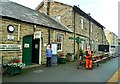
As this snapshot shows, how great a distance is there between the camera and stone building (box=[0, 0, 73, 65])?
11383 mm

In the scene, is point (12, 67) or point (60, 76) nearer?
point (60, 76)

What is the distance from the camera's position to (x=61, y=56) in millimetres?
16734

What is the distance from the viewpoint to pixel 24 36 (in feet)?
43.0

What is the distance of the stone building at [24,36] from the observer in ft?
37.3

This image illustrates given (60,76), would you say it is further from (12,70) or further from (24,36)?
(24,36)

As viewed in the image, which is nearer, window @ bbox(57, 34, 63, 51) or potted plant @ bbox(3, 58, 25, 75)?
potted plant @ bbox(3, 58, 25, 75)

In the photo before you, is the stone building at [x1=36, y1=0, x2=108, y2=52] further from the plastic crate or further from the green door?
the plastic crate

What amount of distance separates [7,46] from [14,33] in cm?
111

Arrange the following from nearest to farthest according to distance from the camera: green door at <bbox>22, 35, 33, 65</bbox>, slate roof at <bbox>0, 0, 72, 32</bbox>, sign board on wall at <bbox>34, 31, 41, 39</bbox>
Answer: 1. slate roof at <bbox>0, 0, 72, 32</bbox>
2. green door at <bbox>22, 35, 33, 65</bbox>
3. sign board on wall at <bbox>34, 31, 41, 39</bbox>

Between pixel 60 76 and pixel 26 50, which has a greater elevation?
pixel 26 50

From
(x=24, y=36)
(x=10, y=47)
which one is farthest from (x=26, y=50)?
(x=10, y=47)

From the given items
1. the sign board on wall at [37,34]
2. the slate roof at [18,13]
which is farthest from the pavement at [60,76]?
the slate roof at [18,13]

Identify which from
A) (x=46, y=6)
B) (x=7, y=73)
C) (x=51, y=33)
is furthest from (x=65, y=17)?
(x=7, y=73)

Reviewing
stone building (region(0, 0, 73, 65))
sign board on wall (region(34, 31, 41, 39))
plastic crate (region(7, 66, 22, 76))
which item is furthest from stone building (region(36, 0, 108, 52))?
plastic crate (region(7, 66, 22, 76))
